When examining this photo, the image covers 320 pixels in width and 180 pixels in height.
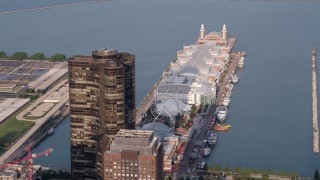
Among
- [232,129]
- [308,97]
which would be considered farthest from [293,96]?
[232,129]

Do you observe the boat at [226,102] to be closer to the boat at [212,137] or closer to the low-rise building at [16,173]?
the boat at [212,137]

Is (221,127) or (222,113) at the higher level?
(222,113)

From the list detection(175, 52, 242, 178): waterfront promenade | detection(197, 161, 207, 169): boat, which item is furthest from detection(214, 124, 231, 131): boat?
detection(197, 161, 207, 169): boat

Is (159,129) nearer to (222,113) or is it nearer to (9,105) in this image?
(222,113)

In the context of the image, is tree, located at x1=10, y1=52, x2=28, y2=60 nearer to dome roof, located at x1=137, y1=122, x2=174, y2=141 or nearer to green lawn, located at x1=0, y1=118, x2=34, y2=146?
green lawn, located at x1=0, y1=118, x2=34, y2=146

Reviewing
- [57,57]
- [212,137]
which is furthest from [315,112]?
[57,57]

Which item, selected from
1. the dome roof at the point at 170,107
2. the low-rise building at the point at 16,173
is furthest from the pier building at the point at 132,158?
the dome roof at the point at 170,107

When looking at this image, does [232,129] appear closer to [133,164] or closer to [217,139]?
[217,139]
